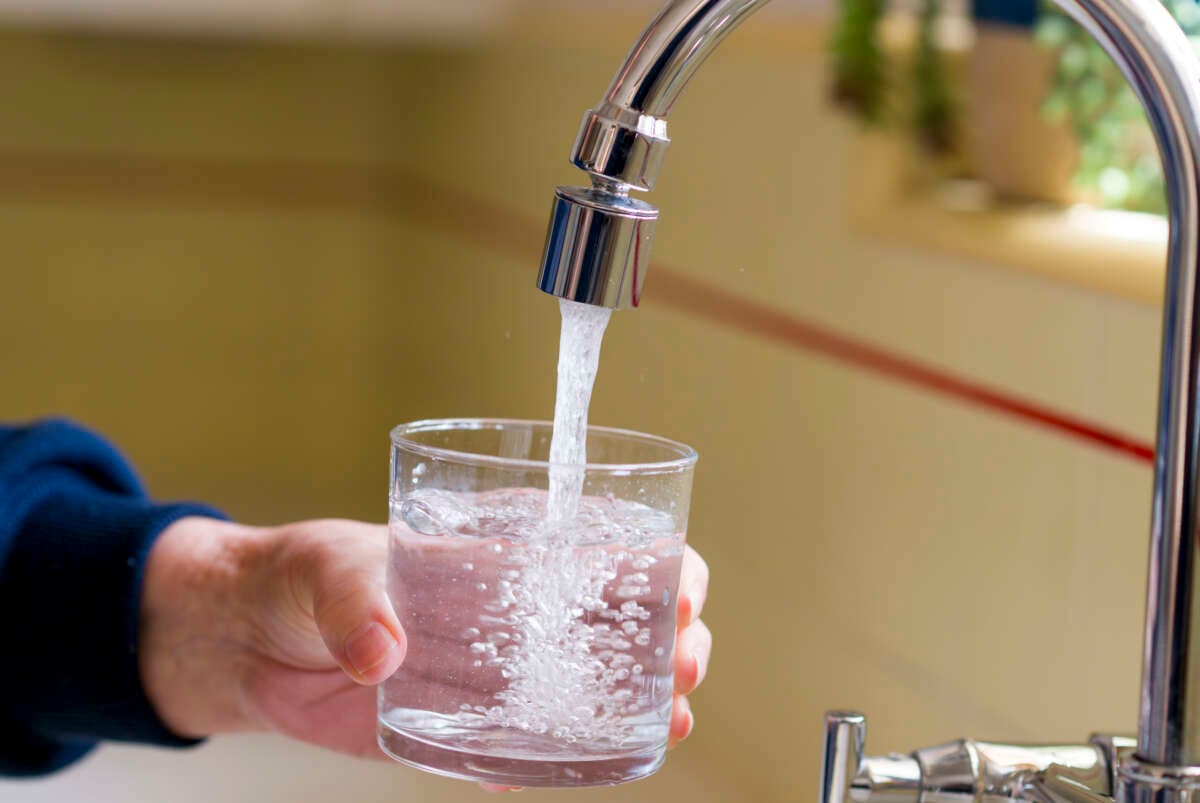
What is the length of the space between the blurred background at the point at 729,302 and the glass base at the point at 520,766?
422 millimetres

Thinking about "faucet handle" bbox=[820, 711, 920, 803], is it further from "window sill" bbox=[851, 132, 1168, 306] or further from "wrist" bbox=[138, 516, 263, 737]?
"window sill" bbox=[851, 132, 1168, 306]

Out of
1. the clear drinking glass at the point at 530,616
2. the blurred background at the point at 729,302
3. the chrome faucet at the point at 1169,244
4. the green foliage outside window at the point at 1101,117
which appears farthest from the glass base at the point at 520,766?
the green foliage outside window at the point at 1101,117

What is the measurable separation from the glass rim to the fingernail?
52 mm

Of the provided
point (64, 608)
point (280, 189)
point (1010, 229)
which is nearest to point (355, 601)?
point (64, 608)

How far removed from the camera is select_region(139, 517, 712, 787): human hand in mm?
559

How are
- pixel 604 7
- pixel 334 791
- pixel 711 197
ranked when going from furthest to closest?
pixel 604 7 → pixel 334 791 → pixel 711 197

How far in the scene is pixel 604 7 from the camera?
1.72m

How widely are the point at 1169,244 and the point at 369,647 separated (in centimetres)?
23

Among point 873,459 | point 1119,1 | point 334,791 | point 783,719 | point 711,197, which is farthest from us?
point 334,791

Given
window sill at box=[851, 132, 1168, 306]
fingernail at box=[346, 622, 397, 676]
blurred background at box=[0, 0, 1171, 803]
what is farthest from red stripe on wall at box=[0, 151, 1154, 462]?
fingernail at box=[346, 622, 397, 676]

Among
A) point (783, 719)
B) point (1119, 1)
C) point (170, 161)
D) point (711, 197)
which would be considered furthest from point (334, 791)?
point (1119, 1)

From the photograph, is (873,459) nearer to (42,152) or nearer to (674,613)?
(674,613)

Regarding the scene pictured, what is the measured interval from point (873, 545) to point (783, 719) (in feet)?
0.63

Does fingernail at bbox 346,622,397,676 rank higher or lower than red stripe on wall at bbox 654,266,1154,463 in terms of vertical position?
lower
